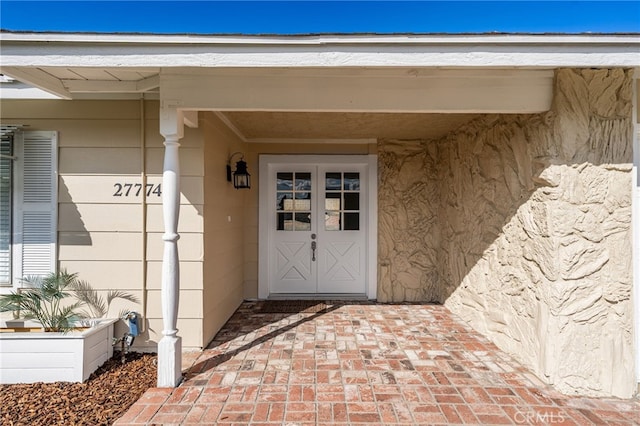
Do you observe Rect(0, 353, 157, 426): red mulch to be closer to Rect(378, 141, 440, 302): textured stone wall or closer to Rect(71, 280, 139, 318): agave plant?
Rect(71, 280, 139, 318): agave plant

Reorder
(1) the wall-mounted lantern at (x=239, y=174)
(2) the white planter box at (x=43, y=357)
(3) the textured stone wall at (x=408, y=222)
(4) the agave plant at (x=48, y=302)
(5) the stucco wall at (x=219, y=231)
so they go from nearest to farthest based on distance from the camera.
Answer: (2) the white planter box at (x=43, y=357) → (4) the agave plant at (x=48, y=302) → (5) the stucco wall at (x=219, y=231) → (1) the wall-mounted lantern at (x=239, y=174) → (3) the textured stone wall at (x=408, y=222)

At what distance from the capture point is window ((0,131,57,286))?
10.0 ft

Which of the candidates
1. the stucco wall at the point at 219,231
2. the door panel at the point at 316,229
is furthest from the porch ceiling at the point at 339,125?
the door panel at the point at 316,229

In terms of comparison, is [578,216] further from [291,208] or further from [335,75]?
[291,208]

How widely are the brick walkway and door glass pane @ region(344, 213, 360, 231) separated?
1801 mm

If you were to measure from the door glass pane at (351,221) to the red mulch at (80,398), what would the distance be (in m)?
3.10

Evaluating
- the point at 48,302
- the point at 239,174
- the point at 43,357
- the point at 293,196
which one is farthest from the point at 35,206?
the point at 293,196

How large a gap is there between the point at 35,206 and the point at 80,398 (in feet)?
6.10

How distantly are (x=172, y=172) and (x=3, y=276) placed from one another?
2.16 m

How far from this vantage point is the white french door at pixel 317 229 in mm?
4953

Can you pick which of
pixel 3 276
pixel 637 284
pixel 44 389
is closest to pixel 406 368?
pixel 637 284

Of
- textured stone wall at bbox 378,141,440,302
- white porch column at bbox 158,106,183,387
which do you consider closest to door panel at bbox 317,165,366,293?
textured stone wall at bbox 378,141,440,302

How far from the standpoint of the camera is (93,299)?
10.1 feet

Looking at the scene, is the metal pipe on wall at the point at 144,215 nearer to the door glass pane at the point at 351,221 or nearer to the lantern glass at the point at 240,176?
the lantern glass at the point at 240,176
